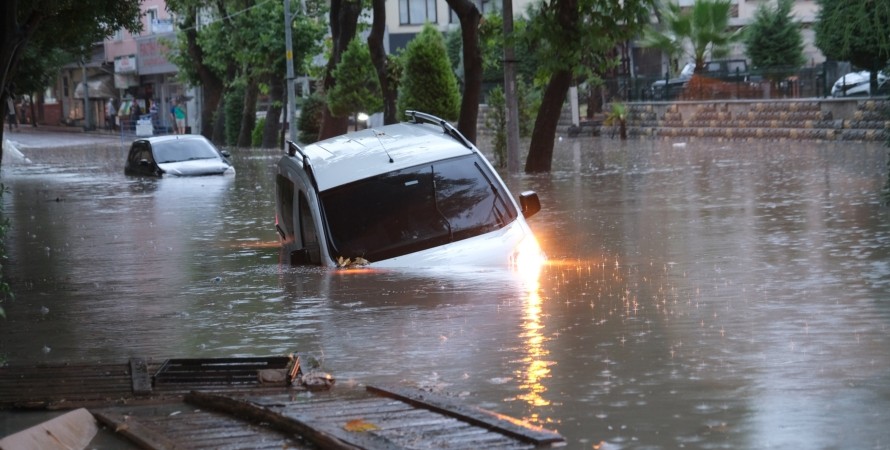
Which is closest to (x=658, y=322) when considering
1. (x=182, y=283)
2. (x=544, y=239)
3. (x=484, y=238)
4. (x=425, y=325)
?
(x=425, y=325)

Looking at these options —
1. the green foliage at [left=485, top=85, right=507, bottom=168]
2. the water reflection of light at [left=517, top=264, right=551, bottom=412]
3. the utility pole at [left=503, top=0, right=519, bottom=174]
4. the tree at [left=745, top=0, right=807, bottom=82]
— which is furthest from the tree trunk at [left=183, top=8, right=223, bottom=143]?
the water reflection of light at [left=517, top=264, right=551, bottom=412]

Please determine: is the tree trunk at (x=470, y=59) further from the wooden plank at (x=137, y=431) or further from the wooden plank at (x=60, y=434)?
the wooden plank at (x=60, y=434)

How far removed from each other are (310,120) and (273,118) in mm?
1775

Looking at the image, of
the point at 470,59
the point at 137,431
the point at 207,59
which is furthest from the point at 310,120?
the point at 137,431

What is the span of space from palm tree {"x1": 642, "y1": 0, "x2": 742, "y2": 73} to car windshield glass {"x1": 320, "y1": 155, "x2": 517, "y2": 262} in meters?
35.3

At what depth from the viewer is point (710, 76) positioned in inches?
1726

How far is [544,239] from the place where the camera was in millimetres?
16938

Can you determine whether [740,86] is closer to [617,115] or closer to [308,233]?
[617,115]

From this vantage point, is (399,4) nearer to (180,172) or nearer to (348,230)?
(180,172)

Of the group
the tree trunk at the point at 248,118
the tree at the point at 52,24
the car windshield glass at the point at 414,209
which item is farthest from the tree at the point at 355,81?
the car windshield glass at the point at 414,209

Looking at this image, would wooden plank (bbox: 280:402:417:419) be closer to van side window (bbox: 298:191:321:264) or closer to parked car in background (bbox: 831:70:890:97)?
van side window (bbox: 298:191:321:264)

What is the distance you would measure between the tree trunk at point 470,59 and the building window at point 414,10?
46.4m

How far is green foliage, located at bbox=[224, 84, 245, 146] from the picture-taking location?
59312mm

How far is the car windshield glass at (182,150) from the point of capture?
33.9 meters
